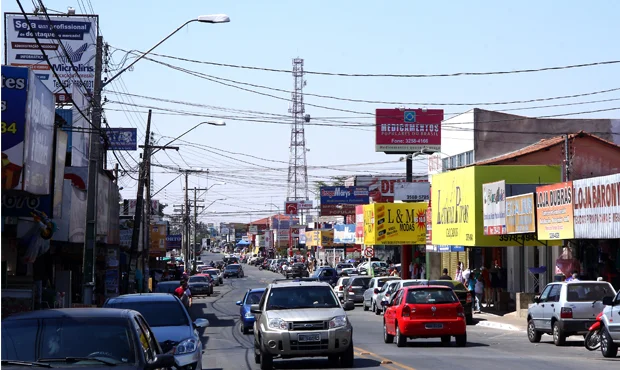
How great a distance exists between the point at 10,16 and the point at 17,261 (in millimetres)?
28549

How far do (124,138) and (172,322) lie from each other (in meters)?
27.1

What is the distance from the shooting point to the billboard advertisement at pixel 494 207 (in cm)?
3603

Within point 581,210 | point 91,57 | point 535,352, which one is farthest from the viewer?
point 91,57

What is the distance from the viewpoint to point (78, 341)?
8.83 meters

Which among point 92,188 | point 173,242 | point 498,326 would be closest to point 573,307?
point 498,326

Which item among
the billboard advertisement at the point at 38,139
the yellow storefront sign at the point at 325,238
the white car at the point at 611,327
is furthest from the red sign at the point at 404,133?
the white car at the point at 611,327

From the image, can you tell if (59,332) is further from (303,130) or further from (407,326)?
(303,130)

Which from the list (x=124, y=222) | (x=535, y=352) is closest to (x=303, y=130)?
(x=124, y=222)

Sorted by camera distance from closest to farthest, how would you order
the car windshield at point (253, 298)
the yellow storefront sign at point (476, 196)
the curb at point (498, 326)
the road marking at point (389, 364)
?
the road marking at point (389, 364)
the car windshield at point (253, 298)
the curb at point (498, 326)
the yellow storefront sign at point (476, 196)

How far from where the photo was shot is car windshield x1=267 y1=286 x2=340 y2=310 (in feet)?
62.4

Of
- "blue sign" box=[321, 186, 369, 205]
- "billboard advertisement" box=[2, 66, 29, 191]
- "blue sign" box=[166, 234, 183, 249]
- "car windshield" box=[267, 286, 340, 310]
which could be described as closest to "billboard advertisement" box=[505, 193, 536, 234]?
"car windshield" box=[267, 286, 340, 310]

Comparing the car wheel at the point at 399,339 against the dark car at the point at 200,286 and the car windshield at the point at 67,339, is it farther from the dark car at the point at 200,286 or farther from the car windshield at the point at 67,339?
the dark car at the point at 200,286

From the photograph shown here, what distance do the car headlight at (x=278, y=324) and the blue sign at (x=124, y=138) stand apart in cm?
2433

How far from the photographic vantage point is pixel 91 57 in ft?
162
